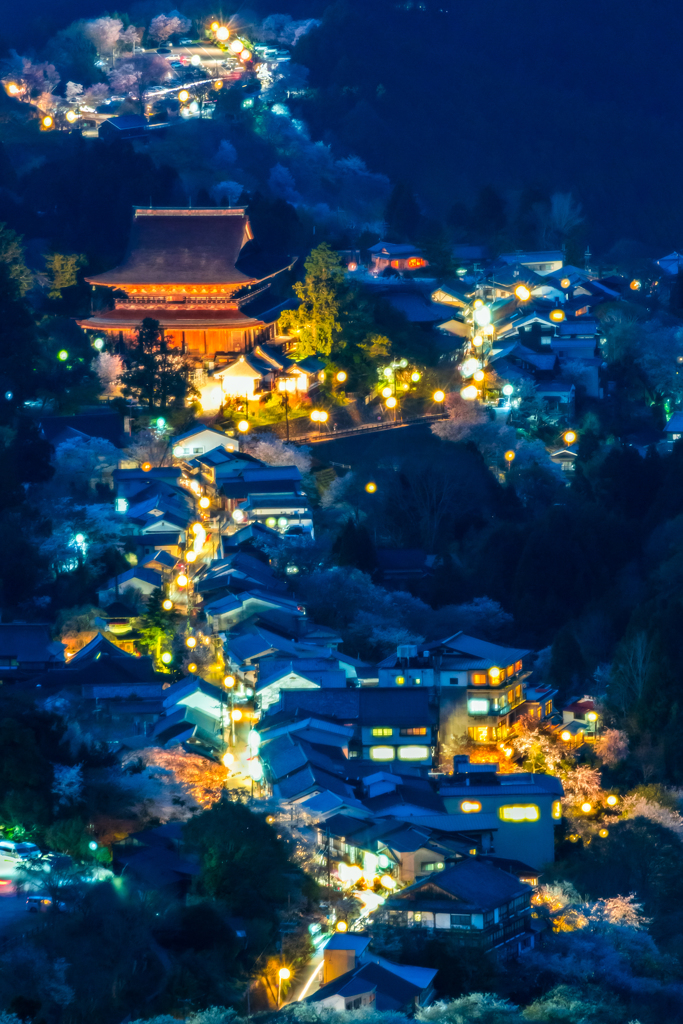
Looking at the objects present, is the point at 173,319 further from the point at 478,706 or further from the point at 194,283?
the point at 478,706

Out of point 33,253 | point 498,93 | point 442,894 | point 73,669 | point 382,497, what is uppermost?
point 498,93

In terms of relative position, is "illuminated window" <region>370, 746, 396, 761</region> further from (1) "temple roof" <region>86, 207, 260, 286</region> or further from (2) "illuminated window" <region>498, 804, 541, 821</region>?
(1) "temple roof" <region>86, 207, 260, 286</region>

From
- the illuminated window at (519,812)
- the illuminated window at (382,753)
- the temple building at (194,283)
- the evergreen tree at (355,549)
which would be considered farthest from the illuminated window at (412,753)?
the temple building at (194,283)

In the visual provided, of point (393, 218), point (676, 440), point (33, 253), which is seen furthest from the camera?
point (393, 218)

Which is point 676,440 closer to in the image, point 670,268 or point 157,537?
point 157,537

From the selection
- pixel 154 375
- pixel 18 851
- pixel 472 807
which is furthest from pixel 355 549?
pixel 18 851

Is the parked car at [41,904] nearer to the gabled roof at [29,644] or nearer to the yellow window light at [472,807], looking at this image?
the yellow window light at [472,807]

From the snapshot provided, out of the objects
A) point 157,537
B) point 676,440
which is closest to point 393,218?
point 676,440
